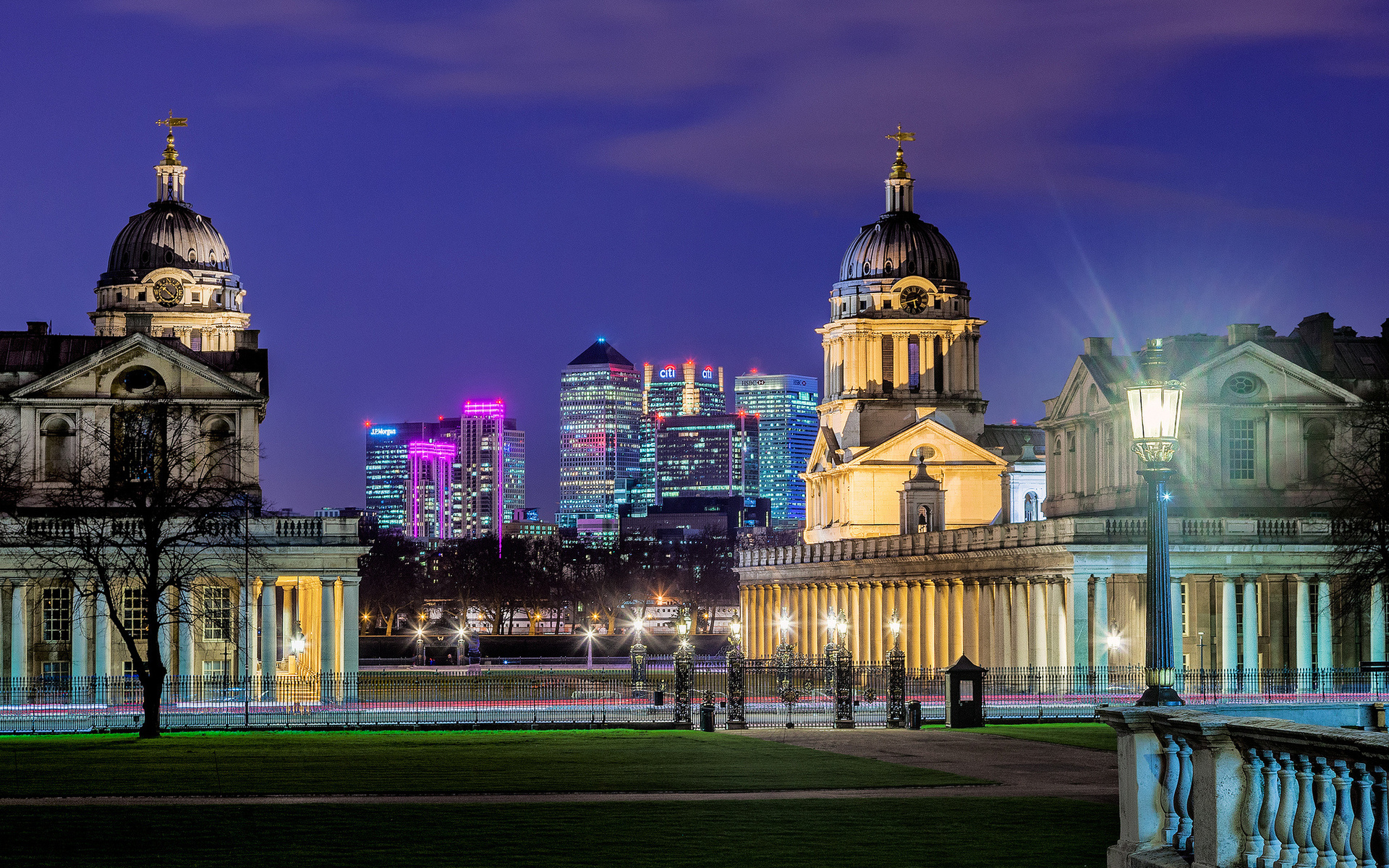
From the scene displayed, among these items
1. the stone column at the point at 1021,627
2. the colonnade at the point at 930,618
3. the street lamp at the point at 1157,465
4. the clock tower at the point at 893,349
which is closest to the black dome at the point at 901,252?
the clock tower at the point at 893,349

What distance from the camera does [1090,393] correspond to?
367 feet

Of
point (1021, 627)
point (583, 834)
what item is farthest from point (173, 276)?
point (583, 834)

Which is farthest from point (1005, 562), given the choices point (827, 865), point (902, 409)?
point (827, 865)

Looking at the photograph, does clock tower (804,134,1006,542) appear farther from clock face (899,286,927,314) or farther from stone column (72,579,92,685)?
stone column (72,579,92,685)

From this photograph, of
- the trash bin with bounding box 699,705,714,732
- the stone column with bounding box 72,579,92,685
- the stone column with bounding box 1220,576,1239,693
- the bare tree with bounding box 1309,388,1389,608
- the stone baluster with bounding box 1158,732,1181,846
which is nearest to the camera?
the stone baluster with bounding box 1158,732,1181,846

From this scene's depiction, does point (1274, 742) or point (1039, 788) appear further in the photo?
point (1039, 788)

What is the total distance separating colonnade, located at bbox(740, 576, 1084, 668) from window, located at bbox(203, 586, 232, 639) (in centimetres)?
3643

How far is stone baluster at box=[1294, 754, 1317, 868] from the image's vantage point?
16547 mm

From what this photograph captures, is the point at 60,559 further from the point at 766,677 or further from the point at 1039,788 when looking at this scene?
the point at 1039,788

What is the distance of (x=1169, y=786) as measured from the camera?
63.6ft

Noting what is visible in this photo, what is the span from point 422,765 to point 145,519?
79.1ft

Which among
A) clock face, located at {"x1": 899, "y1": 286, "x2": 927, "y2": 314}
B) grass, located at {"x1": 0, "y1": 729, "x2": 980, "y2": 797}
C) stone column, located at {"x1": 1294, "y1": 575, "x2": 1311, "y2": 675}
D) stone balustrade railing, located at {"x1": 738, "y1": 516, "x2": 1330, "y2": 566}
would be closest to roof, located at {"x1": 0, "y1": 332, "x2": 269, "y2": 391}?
stone balustrade railing, located at {"x1": 738, "y1": 516, "x2": 1330, "y2": 566}

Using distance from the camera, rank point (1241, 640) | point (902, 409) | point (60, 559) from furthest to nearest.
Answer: point (902, 409)
point (1241, 640)
point (60, 559)

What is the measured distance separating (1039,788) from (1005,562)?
63.4m
